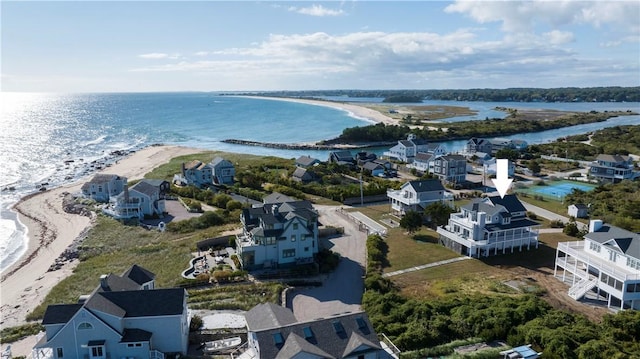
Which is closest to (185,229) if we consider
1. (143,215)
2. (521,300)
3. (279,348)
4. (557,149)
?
(143,215)

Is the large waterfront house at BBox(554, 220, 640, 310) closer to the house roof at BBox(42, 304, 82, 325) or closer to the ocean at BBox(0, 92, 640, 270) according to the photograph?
the house roof at BBox(42, 304, 82, 325)

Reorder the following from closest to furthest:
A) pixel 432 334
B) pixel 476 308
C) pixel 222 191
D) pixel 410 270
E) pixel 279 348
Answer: pixel 279 348 < pixel 432 334 < pixel 476 308 < pixel 410 270 < pixel 222 191

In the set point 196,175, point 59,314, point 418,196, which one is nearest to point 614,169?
point 418,196

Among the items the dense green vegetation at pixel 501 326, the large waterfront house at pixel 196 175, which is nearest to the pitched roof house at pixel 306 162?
the large waterfront house at pixel 196 175

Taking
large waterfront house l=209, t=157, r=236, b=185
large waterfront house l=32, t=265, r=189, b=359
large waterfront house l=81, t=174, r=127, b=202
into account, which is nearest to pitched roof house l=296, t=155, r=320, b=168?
large waterfront house l=209, t=157, r=236, b=185

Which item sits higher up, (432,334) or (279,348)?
(279,348)

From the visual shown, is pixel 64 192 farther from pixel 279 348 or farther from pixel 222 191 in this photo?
pixel 279 348
